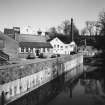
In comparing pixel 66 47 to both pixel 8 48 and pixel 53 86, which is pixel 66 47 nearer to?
pixel 8 48

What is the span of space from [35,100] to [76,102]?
5.37 metres

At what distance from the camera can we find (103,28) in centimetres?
5244

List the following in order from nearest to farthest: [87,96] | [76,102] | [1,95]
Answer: [1,95] → [76,102] → [87,96]

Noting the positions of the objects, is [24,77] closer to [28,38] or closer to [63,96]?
[63,96]

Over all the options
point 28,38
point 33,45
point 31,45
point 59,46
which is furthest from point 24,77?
point 59,46

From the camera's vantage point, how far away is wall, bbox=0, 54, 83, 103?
17183mm

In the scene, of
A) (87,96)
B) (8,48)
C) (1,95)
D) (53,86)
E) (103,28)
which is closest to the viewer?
(1,95)

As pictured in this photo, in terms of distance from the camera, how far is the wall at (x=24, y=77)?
17183mm

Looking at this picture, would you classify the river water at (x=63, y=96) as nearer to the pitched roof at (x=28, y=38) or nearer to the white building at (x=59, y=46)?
the pitched roof at (x=28, y=38)

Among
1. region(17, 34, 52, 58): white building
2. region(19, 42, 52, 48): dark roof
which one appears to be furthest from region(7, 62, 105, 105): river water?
region(19, 42, 52, 48): dark roof

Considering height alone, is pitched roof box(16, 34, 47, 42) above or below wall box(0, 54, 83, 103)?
above

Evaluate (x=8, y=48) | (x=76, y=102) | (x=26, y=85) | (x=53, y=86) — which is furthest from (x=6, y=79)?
(x=8, y=48)

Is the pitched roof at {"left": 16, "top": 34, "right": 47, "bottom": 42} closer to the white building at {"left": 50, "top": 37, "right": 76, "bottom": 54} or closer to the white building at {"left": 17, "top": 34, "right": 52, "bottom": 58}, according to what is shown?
the white building at {"left": 17, "top": 34, "right": 52, "bottom": 58}

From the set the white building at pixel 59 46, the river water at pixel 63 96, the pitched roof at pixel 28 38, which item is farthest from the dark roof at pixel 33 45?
the river water at pixel 63 96
